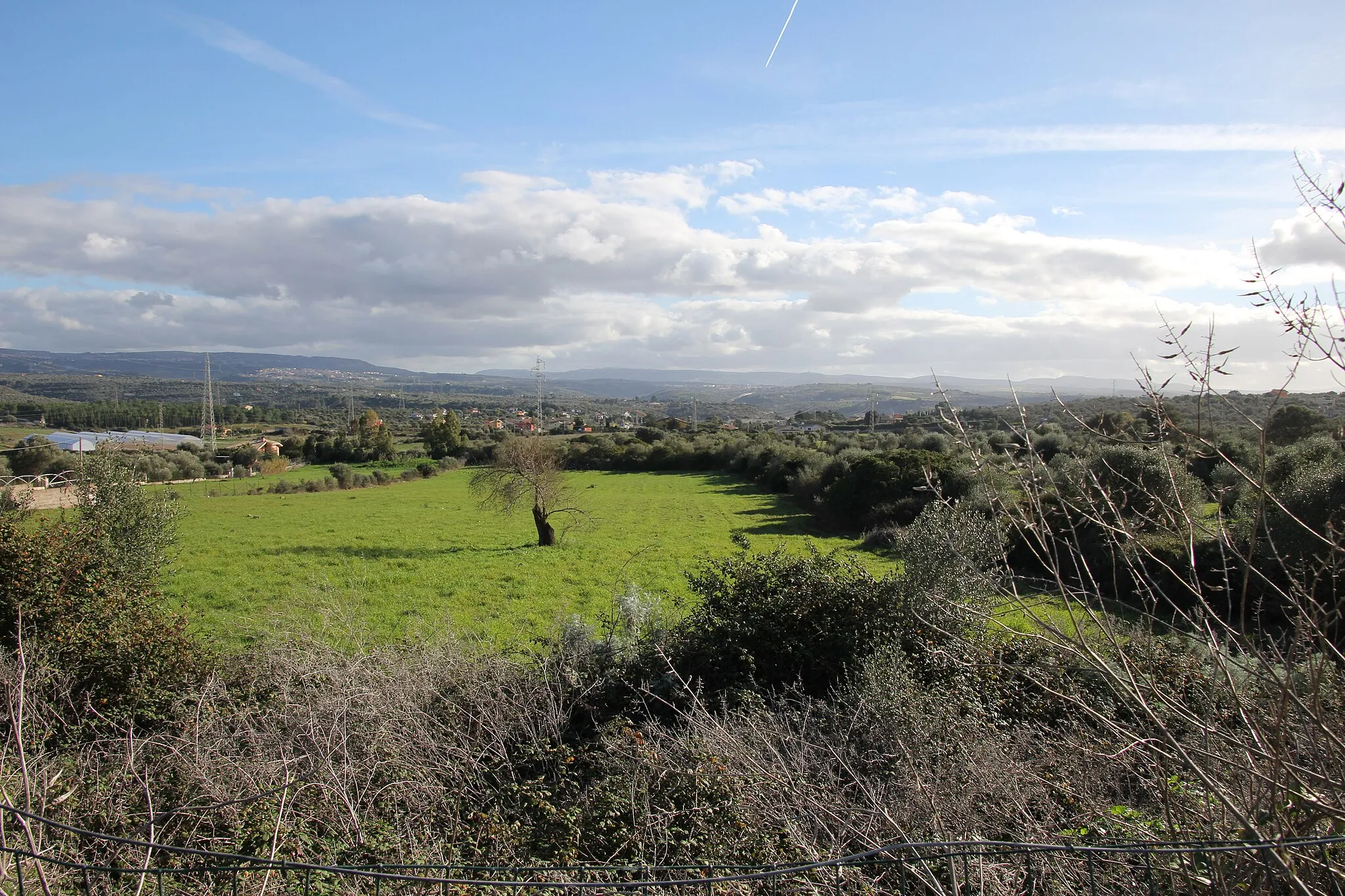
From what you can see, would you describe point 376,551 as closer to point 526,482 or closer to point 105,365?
point 526,482

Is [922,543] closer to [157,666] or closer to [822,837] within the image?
[822,837]

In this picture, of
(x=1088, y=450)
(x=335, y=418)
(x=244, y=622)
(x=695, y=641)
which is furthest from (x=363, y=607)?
(x=335, y=418)

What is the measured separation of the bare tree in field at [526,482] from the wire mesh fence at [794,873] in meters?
19.1

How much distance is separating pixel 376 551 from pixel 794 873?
2246cm

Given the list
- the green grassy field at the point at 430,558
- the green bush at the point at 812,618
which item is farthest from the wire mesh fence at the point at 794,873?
the green grassy field at the point at 430,558

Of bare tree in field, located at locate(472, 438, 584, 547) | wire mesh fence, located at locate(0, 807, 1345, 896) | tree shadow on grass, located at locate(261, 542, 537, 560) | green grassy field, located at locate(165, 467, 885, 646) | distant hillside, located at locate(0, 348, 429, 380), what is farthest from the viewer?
distant hillside, located at locate(0, 348, 429, 380)

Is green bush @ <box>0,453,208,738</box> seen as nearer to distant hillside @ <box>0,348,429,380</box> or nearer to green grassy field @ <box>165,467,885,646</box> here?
green grassy field @ <box>165,467,885,646</box>

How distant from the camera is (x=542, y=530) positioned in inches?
1003

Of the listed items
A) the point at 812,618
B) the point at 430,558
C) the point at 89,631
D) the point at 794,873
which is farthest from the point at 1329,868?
the point at 430,558

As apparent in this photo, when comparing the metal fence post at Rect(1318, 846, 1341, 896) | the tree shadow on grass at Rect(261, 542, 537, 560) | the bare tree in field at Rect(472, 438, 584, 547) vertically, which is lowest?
the tree shadow on grass at Rect(261, 542, 537, 560)

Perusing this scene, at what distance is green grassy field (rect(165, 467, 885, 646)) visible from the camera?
1348 centimetres

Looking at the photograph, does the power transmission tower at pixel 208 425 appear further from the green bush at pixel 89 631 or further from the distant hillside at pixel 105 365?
the distant hillside at pixel 105 365

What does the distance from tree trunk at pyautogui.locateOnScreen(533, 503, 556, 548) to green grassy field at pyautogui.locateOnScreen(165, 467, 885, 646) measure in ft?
2.06

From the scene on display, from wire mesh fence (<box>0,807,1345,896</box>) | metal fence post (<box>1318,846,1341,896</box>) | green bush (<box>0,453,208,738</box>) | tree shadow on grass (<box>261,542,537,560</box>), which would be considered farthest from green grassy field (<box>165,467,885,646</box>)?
metal fence post (<box>1318,846,1341,896</box>)
